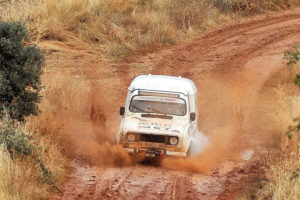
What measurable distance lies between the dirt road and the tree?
169 cm

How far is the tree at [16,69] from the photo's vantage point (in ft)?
45.2

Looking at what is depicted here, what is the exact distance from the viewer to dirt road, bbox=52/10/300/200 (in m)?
12.7

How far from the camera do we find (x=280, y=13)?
1133 inches

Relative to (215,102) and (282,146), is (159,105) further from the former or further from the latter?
(215,102)

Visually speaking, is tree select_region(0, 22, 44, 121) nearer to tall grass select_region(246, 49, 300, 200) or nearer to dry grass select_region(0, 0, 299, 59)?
tall grass select_region(246, 49, 300, 200)

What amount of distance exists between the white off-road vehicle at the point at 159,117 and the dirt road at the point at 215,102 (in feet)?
1.43

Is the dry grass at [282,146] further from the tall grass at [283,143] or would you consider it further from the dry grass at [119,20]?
the dry grass at [119,20]

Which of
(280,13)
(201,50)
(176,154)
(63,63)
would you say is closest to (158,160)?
(176,154)

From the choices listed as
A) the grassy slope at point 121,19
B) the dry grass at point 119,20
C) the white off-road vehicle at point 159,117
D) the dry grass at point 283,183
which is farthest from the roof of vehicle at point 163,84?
the dry grass at point 119,20

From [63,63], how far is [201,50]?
503 centimetres

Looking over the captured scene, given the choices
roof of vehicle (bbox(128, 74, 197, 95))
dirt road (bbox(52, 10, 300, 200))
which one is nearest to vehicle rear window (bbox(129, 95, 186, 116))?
roof of vehicle (bbox(128, 74, 197, 95))

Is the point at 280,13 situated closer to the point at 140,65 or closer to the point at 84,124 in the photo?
the point at 140,65

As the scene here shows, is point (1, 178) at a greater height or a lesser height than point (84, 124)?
greater

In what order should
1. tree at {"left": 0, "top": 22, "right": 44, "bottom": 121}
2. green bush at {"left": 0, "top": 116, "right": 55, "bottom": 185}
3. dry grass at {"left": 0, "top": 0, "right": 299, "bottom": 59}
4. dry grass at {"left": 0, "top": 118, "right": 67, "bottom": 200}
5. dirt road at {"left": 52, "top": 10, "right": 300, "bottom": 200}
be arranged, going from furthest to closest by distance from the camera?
dry grass at {"left": 0, "top": 0, "right": 299, "bottom": 59} → tree at {"left": 0, "top": 22, "right": 44, "bottom": 121} → dirt road at {"left": 52, "top": 10, "right": 300, "bottom": 200} → green bush at {"left": 0, "top": 116, "right": 55, "bottom": 185} → dry grass at {"left": 0, "top": 118, "right": 67, "bottom": 200}
